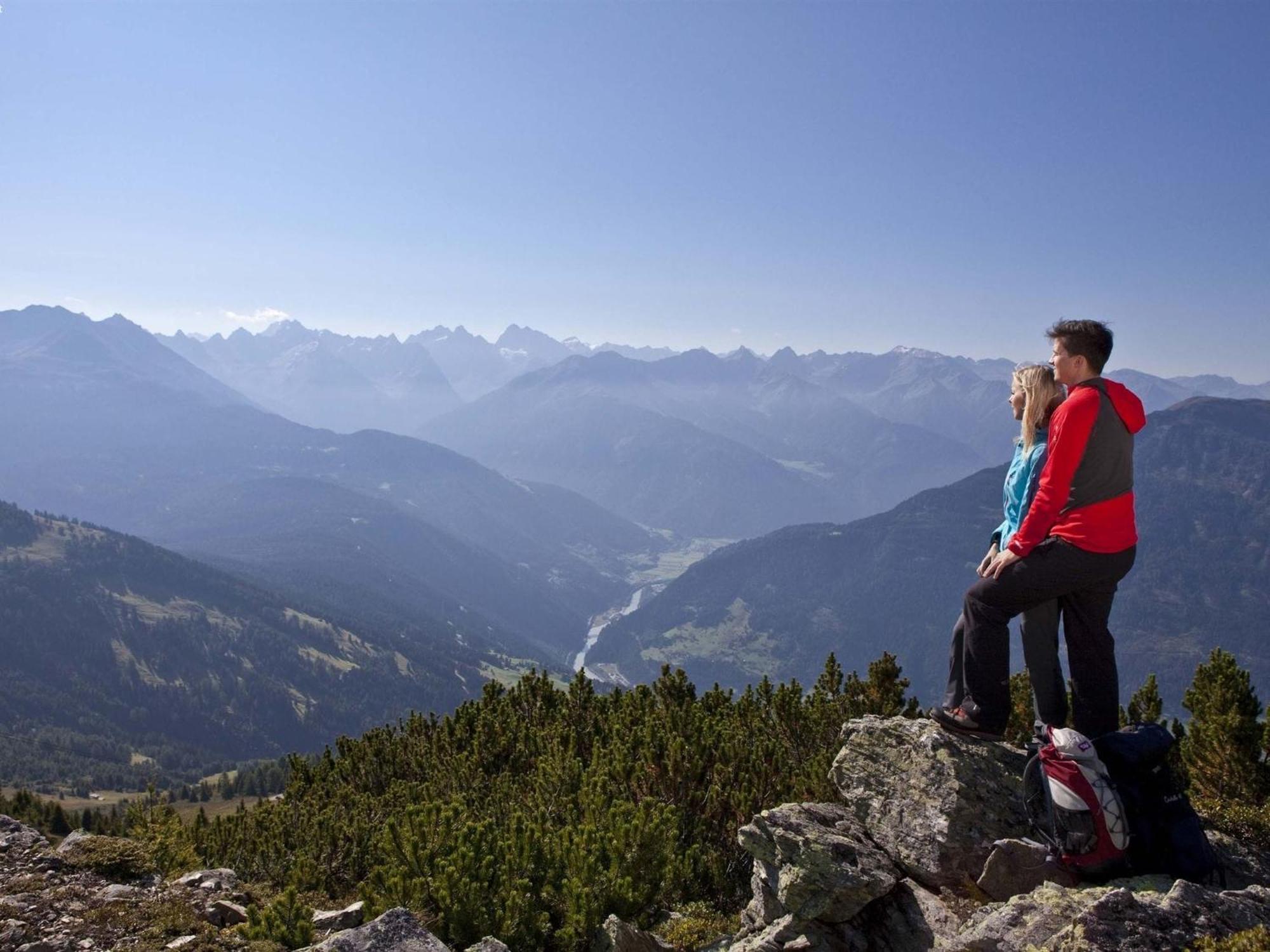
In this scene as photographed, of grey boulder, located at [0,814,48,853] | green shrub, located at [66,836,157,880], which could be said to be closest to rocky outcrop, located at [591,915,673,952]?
green shrub, located at [66,836,157,880]

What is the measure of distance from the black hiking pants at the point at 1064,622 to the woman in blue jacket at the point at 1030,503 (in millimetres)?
224

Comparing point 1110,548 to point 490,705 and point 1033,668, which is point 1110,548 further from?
point 490,705

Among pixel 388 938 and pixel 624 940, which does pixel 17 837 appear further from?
pixel 624 940

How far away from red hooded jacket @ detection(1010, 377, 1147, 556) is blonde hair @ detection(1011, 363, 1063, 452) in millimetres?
741

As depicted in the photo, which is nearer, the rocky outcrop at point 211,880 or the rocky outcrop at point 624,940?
the rocky outcrop at point 624,940

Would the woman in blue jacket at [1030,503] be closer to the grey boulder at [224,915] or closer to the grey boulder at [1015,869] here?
the grey boulder at [1015,869]

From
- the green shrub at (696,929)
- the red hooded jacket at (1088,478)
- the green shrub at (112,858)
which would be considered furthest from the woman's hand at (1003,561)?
the green shrub at (112,858)

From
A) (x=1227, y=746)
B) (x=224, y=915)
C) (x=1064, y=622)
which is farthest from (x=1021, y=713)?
(x=224, y=915)

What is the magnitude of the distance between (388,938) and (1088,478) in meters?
8.25

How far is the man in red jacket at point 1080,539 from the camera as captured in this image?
284 inches

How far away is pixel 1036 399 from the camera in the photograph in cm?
812

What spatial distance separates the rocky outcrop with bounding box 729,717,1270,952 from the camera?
5.95 meters

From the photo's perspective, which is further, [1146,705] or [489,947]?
[1146,705]

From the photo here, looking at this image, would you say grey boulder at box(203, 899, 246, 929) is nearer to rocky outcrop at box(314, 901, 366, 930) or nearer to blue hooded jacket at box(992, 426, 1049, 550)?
rocky outcrop at box(314, 901, 366, 930)
